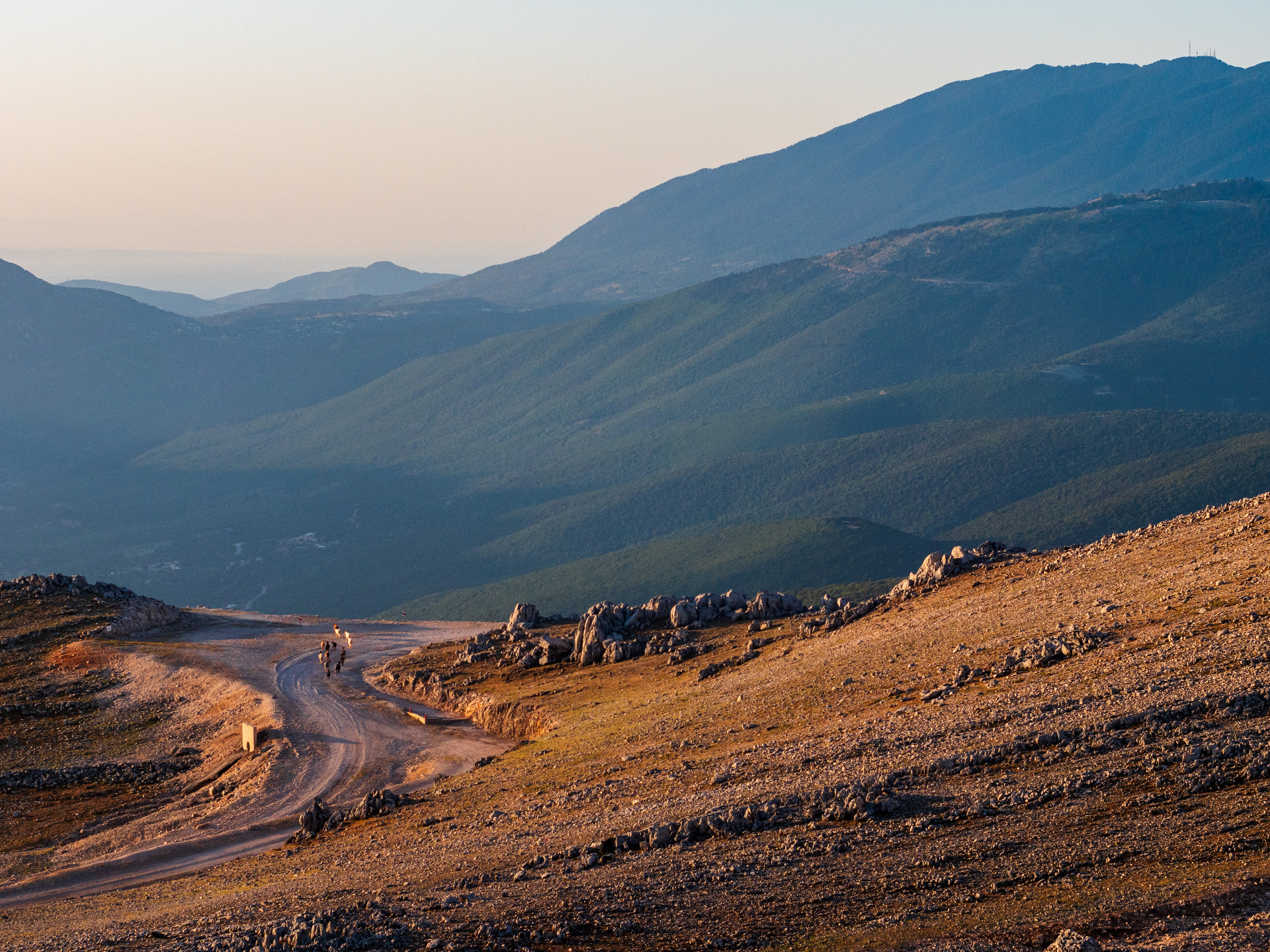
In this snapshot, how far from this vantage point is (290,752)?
50125 mm

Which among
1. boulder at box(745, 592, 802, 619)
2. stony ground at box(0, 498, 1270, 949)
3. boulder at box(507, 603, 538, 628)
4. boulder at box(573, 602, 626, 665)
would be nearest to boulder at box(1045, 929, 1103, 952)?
stony ground at box(0, 498, 1270, 949)

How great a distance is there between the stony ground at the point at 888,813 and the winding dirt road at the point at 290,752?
3805 mm

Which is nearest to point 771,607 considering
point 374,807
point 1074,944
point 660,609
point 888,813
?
point 660,609

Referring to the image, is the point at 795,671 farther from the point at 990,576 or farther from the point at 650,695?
the point at 990,576

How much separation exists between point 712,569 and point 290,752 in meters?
118

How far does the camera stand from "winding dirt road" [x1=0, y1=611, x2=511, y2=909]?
3906 cm

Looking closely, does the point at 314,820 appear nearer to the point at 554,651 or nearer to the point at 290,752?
the point at 290,752

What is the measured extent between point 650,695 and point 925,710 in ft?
49.3

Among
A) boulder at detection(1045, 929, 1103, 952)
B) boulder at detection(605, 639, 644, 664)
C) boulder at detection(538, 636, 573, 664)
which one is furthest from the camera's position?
boulder at detection(538, 636, 573, 664)

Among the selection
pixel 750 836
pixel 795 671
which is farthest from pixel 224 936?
pixel 795 671

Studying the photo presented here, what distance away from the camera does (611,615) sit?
191ft

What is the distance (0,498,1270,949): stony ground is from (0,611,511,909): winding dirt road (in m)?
3.81

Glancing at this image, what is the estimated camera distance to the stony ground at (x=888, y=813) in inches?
Result: 870

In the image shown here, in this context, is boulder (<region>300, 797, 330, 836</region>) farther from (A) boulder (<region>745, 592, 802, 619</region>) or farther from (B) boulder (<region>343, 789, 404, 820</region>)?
(A) boulder (<region>745, 592, 802, 619</region>)
